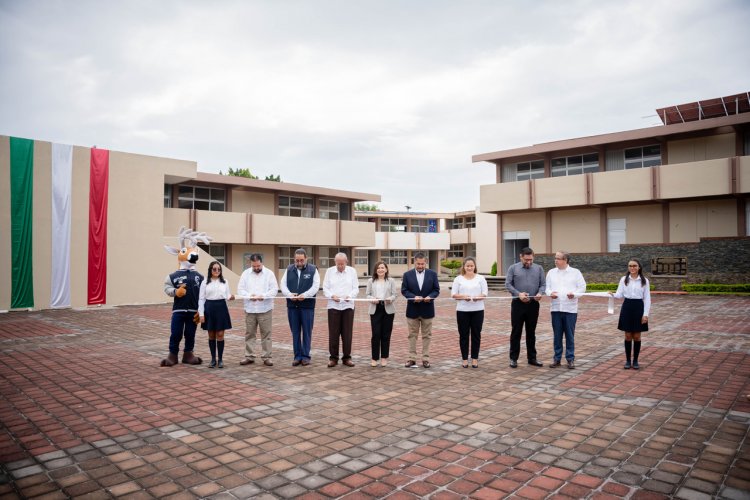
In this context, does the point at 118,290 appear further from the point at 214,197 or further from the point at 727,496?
the point at 727,496

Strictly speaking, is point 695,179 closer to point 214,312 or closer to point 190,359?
point 214,312

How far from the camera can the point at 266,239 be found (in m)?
27.9

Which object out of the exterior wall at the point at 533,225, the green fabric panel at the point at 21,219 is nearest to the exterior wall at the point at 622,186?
the exterior wall at the point at 533,225

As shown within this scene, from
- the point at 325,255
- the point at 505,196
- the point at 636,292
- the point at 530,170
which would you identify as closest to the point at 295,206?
the point at 325,255

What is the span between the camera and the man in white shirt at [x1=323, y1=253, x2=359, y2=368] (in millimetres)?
7980

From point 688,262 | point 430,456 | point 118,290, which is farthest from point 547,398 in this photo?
point 688,262

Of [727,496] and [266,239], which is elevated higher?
[266,239]

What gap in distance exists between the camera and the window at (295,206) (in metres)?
31.0

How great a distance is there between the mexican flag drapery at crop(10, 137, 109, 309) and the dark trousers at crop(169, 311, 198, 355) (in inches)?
518

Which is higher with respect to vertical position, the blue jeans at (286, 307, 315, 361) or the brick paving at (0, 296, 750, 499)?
the blue jeans at (286, 307, 315, 361)

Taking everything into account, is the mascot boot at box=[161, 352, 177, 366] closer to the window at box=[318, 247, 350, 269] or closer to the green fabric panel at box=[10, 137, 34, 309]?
the green fabric panel at box=[10, 137, 34, 309]

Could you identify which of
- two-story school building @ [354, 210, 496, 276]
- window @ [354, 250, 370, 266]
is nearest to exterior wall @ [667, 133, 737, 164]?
two-story school building @ [354, 210, 496, 276]

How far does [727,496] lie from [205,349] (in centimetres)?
839

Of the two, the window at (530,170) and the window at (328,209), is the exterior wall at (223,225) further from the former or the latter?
the window at (530,170)
